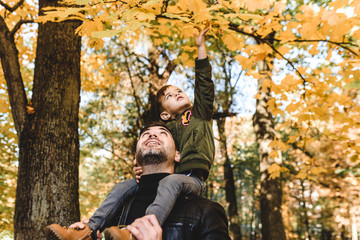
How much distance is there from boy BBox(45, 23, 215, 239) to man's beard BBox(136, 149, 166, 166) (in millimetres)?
185

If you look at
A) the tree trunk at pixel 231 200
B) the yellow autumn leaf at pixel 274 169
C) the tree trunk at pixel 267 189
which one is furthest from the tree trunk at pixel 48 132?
the tree trunk at pixel 231 200

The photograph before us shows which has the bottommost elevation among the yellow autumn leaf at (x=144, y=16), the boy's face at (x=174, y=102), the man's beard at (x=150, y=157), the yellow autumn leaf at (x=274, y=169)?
the man's beard at (x=150, y=157)

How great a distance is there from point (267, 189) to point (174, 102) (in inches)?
197

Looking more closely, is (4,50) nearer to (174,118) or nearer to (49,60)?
(49,60)

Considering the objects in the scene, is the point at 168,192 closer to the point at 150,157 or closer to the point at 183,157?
the point at 150,157

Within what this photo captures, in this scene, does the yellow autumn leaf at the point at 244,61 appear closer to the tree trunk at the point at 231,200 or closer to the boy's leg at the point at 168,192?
the boy's leg at the point at 168,192

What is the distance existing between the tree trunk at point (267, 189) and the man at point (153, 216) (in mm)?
4628

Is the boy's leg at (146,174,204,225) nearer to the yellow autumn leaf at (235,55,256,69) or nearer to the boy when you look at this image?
the boy

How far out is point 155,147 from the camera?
2.02 m

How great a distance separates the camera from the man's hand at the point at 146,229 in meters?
1.38

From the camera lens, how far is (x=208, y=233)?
164cm

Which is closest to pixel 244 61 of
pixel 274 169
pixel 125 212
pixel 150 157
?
pixel 274 169

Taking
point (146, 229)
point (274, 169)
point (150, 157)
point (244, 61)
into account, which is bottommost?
point (146, 229)

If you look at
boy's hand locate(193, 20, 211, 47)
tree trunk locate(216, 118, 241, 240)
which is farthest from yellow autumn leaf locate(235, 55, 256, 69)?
tree trunk locate(216, 118, 241, 240)
